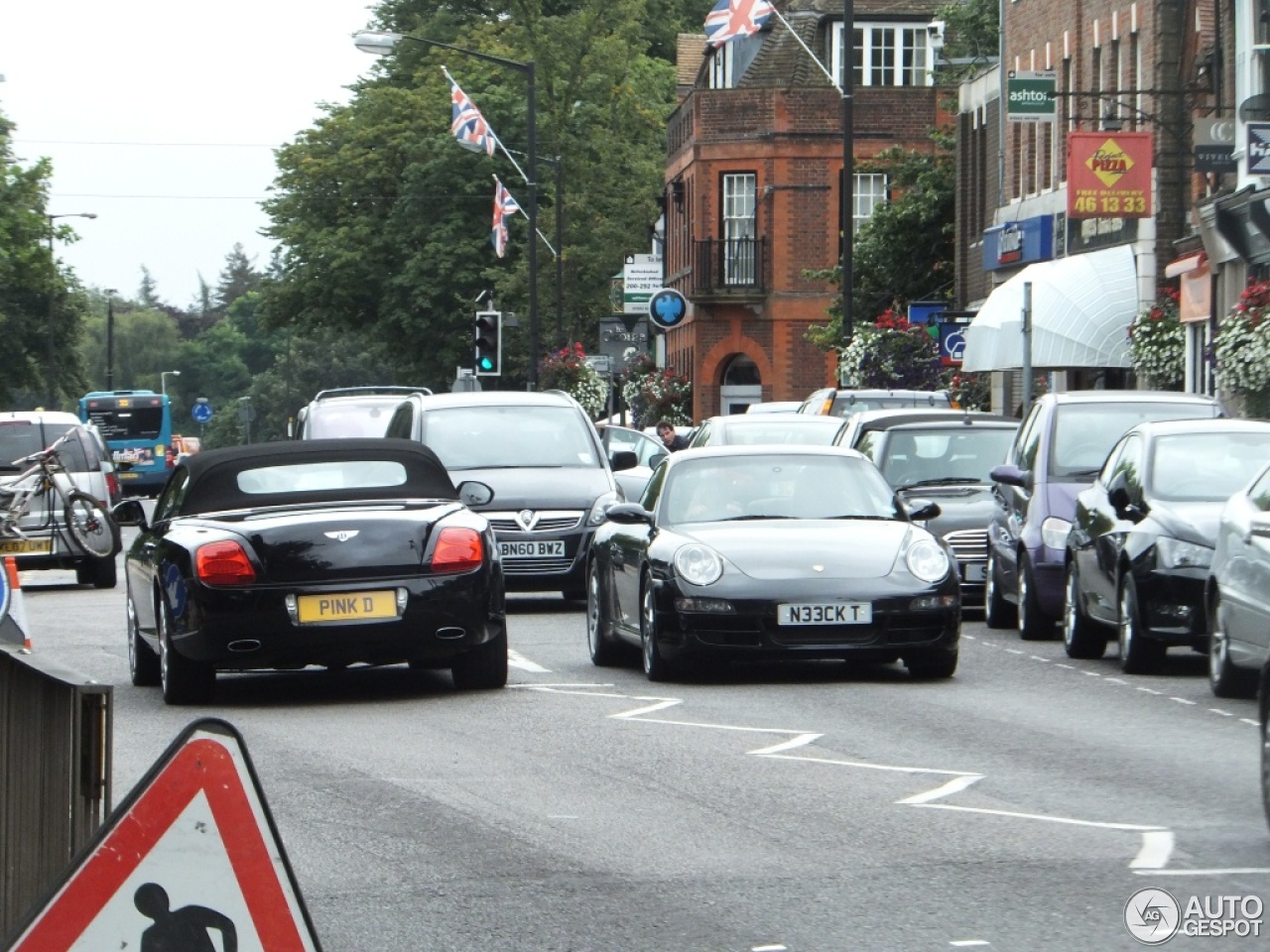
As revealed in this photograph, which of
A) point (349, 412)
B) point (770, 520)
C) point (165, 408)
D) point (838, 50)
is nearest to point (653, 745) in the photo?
point (770, 520)

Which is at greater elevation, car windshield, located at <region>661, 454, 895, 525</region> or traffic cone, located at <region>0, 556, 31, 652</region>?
car windshield, located at <region>661, 454, 895, 525</region>

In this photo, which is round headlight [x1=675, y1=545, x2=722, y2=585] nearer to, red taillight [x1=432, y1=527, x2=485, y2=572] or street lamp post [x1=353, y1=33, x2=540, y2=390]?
red taillight [x1=432, y1=527, x2=485, y2=572]

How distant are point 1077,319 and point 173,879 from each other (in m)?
37.5

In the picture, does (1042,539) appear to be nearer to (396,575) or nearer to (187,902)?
(396,575)

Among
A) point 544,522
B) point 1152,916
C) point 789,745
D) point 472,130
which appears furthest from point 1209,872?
point 472,130

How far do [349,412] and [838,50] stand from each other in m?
42.2

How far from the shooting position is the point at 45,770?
5555mm

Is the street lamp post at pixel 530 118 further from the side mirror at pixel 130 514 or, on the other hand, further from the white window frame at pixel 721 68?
the side mirror at pixel 130 514

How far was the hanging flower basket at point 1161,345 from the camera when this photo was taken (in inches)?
1523

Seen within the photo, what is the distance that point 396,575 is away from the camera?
1413 centimetres

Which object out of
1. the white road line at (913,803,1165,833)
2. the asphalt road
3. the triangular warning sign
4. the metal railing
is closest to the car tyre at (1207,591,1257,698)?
the asphalt road

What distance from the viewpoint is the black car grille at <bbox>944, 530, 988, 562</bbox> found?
71.7 feet

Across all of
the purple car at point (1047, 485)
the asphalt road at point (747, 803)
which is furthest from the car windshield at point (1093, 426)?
the asphalt road at point (747, 803)

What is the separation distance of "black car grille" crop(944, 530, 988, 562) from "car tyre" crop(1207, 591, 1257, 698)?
7.14 metres
